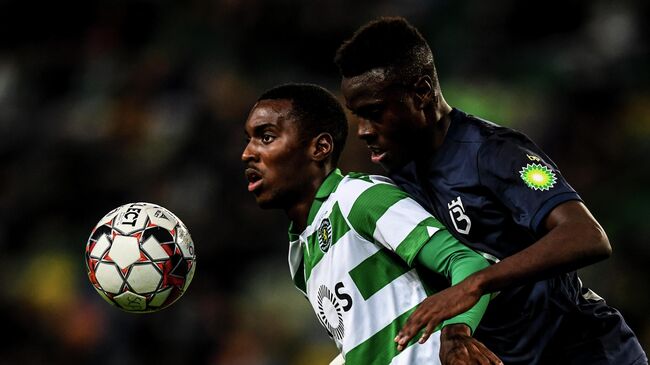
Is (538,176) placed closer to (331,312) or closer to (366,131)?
(366,131)

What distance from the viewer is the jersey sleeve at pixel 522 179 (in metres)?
3.58

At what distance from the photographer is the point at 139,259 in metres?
4.34

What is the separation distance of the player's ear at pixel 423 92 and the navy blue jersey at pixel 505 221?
135 millimetres

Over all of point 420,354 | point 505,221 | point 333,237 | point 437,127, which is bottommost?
point 420,354

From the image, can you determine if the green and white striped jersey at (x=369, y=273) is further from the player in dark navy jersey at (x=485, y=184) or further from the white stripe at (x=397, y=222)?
the player in dark navy jersey at (x=485, y=184)

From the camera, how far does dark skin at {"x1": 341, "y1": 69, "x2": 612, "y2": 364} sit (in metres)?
3.34

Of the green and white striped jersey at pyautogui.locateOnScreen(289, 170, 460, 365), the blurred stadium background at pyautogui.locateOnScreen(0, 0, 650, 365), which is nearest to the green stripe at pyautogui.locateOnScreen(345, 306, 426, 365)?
the green and white striped jersey at pyautogui.locateOnScreen(289, 170, 460, 365)

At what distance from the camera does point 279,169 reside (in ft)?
14.3

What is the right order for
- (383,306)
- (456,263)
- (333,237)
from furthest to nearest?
(333,237)
(383,306)
(456,263)

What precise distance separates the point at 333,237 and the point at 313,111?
0.69m

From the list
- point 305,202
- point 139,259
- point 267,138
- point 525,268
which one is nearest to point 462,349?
point 525,268

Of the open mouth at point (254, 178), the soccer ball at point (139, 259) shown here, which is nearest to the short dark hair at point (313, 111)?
the open mouth at point (254, 178)

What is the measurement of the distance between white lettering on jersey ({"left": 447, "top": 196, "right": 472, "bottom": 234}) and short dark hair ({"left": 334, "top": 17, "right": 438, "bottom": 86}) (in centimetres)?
53

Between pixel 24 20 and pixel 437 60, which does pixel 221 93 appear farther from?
pixel 24 20
